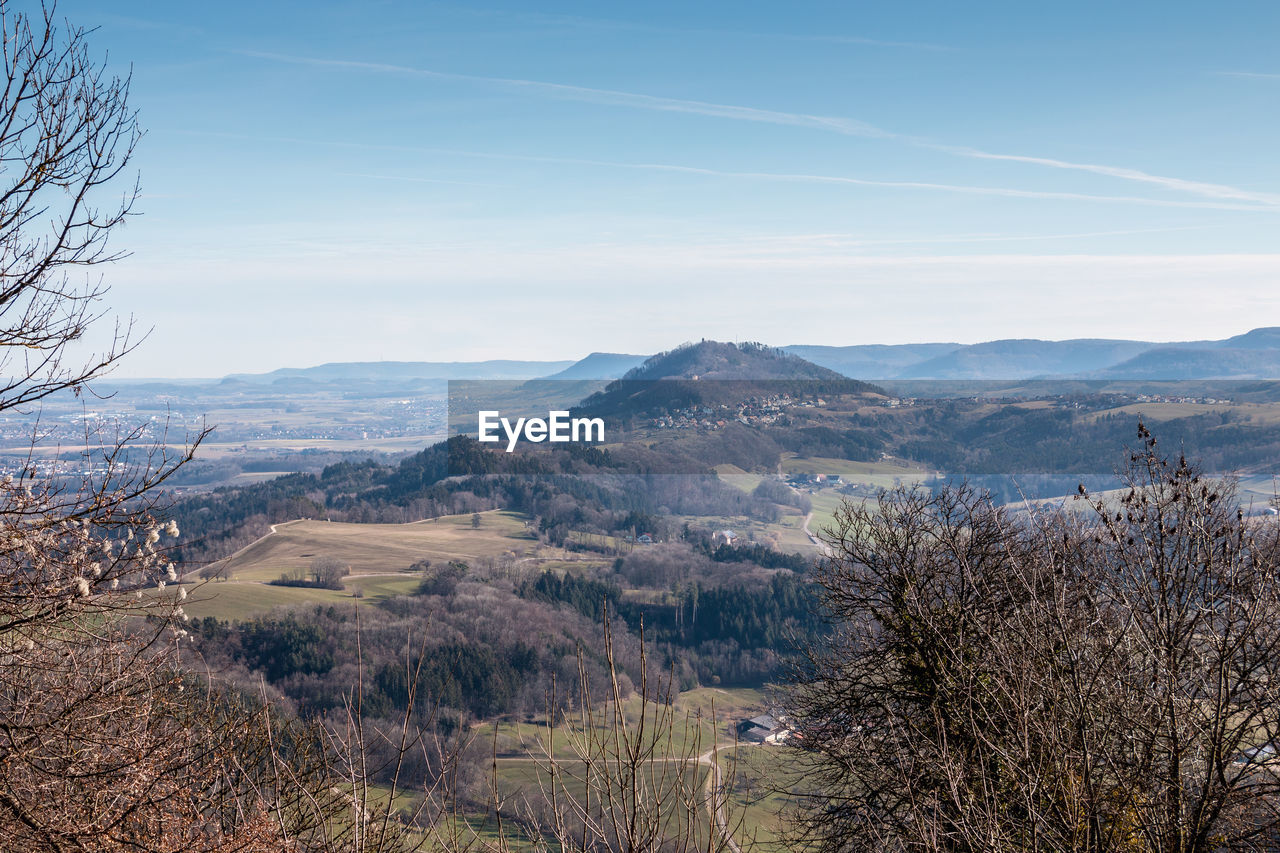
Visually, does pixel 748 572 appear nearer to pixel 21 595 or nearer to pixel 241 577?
pixel 241 577

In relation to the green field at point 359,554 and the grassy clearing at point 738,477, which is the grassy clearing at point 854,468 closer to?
the grassy clearing at point 738,477

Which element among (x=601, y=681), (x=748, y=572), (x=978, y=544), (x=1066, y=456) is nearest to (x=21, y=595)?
(x=978, y=544)

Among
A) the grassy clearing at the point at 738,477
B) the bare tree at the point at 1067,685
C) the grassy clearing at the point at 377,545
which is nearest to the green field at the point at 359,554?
the grassy clearing at the point at 377,545

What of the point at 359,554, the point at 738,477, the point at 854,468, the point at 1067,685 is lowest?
the point at 359,554

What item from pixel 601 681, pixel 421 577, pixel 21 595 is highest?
pixel 21 595

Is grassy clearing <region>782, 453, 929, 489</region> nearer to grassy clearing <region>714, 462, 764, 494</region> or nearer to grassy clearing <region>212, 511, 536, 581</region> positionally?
grassy clearing <region>714, 462, 764, 494</region>

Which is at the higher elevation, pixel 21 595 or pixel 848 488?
pixel 21 595

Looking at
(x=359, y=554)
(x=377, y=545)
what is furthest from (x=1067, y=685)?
(x=377, y=545)

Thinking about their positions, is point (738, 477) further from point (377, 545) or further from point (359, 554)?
point (359, 554)

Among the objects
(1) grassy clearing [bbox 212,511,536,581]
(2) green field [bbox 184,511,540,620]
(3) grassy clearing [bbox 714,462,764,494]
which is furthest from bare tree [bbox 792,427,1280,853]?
(3) grassy clearing [bbox 714,462,764,494]
